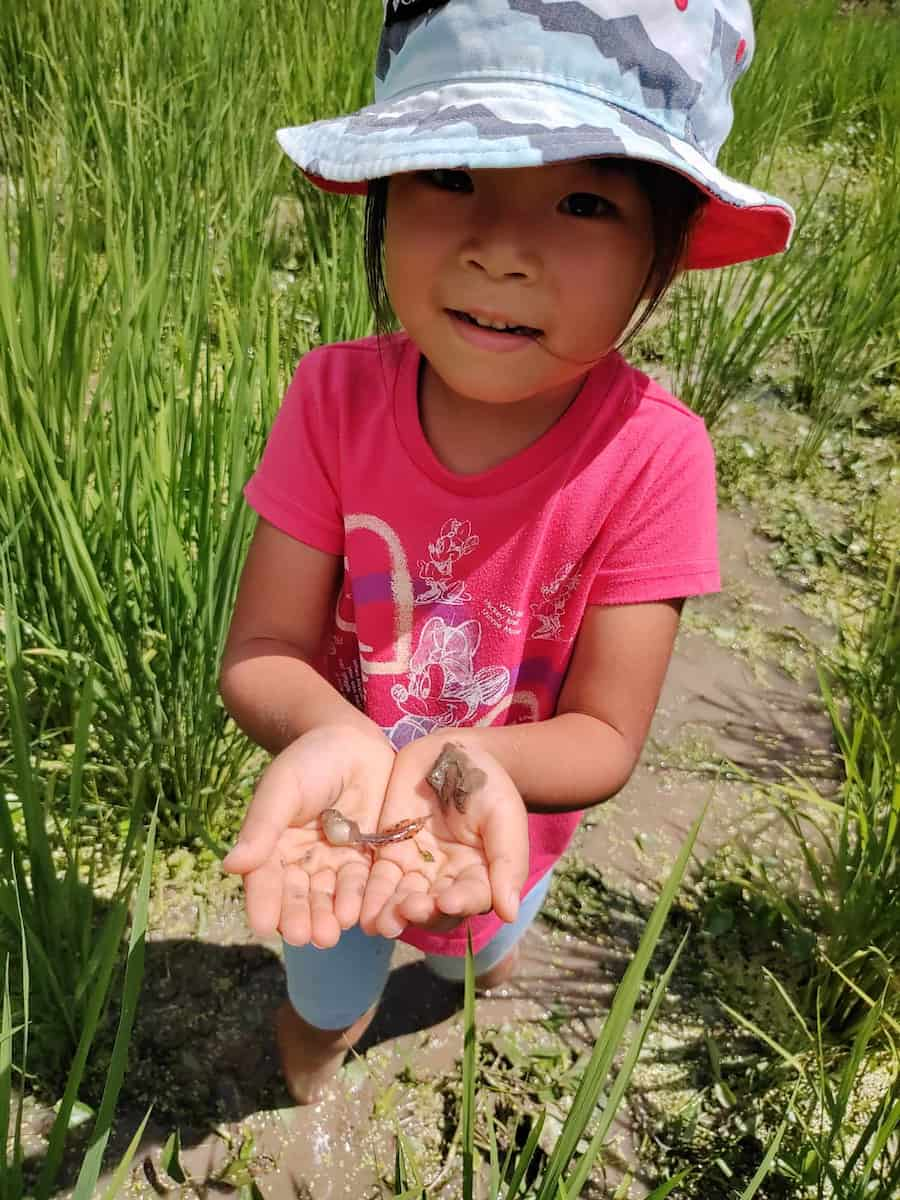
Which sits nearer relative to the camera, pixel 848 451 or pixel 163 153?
pixel 163 153

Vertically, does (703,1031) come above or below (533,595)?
below

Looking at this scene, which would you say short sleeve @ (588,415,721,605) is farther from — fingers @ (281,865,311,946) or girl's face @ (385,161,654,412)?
fingers @ (281,865,311,946)

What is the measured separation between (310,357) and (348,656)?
368 millimetres

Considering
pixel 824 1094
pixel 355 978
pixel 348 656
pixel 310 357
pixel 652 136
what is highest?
pixel 652 136

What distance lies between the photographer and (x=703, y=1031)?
146 cm

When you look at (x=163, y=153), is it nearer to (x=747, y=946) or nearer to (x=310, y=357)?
(x=310, y=357)

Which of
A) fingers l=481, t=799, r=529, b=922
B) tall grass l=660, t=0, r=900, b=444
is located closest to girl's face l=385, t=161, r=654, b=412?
fingers l=481, t=799, r=529, b=922

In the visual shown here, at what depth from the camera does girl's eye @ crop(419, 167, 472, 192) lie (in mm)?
771

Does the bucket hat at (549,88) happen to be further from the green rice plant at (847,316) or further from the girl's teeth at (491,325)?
the green rice plant at (847,316)

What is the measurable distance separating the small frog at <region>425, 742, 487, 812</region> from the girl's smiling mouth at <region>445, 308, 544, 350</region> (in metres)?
0.37

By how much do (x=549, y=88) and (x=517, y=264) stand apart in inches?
5.9

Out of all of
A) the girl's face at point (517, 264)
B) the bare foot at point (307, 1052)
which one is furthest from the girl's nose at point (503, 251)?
the bare foot at point (307, 1052)

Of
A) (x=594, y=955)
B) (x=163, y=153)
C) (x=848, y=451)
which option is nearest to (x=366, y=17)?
(x=163, y=153)

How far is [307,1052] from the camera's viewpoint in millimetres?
1273
